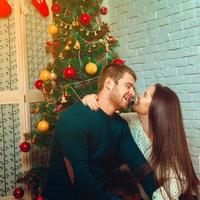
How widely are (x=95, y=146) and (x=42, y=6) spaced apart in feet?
6.57

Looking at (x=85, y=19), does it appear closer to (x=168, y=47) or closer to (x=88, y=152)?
(x=168, y=47)

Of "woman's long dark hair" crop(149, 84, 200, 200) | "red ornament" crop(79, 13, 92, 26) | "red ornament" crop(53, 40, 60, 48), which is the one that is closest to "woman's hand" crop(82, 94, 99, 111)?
"woman's long dark hair" crop(149, 84, 200, 200)

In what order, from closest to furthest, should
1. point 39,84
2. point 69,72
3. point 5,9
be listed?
point 69,72
point 39,84
point 5,9

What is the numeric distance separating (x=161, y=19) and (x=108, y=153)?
158 cm

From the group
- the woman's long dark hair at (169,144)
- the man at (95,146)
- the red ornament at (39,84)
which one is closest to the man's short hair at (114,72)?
the man at (95,146)

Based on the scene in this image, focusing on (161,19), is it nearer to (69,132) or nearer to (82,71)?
(82,71)

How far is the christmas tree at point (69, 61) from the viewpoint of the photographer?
3.22m

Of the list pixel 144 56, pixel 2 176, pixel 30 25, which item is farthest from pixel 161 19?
pixel 2 176

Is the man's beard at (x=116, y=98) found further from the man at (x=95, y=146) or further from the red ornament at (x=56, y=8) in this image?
the red ornament at (x=56, y=8)

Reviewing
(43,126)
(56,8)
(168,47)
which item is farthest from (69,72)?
(168,47)

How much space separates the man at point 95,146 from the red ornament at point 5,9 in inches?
68.1

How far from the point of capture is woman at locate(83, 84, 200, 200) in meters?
2.19

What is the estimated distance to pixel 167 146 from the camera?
88.6 inches

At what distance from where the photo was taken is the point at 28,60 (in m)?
3.76
